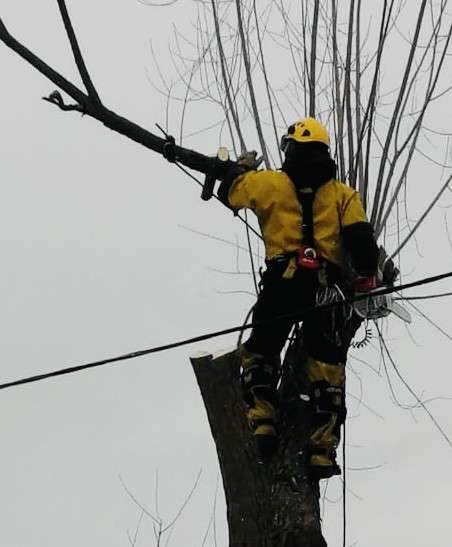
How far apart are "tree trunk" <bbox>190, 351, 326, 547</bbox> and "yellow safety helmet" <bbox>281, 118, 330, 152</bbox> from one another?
1011 mm

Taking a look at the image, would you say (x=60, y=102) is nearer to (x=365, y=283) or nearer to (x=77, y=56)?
(x=77, y=56)

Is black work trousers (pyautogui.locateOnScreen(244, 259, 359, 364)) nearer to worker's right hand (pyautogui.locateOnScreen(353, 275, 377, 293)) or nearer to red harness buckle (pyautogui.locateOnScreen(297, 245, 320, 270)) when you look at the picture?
red harness buckle (pyautogui.locateOnScreen(297, 245, 320, 270))

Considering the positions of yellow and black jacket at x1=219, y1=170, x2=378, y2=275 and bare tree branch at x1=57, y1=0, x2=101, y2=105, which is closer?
bare tree branch at x1=57, y1=0, x2=101, y2=105

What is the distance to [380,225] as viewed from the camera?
4844 mm

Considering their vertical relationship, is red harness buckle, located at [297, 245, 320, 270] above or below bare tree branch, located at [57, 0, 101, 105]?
below

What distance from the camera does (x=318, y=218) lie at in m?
4.32

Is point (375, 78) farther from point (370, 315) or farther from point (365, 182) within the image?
point (370, 315)

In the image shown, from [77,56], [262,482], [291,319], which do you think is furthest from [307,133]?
[262,482]

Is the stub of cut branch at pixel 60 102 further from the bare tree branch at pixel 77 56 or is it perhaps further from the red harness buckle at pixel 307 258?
the red harness buckle at pixel 307 258

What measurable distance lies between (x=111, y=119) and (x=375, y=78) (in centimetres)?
119

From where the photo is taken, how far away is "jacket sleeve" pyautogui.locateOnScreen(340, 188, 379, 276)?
4223 millimetres

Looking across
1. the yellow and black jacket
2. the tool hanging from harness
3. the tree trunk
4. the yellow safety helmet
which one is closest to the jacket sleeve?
the yellow and black jacket

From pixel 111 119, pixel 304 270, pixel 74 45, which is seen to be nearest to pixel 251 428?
pixel 304 270

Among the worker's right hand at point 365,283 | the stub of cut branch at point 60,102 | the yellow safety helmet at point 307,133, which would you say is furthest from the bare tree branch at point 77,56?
the worker's right hand at point 365,283
